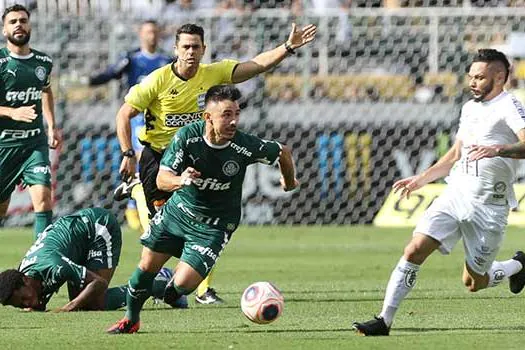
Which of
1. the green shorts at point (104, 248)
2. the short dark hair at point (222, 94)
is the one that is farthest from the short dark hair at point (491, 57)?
the green shorts at point (104, 248)

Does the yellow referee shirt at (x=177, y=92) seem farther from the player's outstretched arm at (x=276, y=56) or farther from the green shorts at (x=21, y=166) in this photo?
the green shorts at (x=21, y=166)

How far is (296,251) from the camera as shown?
653 inches

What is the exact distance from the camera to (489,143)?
30.9 feet

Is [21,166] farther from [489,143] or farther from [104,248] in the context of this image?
[489,143]

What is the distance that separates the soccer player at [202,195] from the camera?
8.94m

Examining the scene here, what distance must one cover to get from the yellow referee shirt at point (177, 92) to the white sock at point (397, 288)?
9.31ft

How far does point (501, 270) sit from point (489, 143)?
1588 mm

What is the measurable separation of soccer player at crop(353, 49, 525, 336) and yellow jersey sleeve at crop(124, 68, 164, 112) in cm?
267

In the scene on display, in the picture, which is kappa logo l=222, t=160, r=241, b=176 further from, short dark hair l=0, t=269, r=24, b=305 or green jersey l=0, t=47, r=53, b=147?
green jersey l=0, t=47, r=53, b=147

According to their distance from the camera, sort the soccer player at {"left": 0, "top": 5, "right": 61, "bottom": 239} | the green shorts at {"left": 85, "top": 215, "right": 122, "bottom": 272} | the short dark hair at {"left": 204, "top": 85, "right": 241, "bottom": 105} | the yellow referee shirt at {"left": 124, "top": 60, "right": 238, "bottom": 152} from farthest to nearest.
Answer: the soccer player at {"left": 0, "top": 5, "right": 61, "bottom": 239}
the yellow referee shirt at {"left": 124, "top": 60, "right": 238, "bottom": 152}
the green shorts at {"left": 85, "top": 215, "right": 122, "bottom": 272}
the short dark hair at {"left": 204, "top": 85, "right": 241, "bottom": 105}

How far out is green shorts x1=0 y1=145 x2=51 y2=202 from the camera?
12711 mm

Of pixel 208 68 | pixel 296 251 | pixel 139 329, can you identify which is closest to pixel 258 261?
pixel 296 251

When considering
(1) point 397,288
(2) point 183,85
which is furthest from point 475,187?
(2) point 183,85

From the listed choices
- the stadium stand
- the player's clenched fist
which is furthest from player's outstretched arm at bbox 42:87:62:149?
the stadium stand
